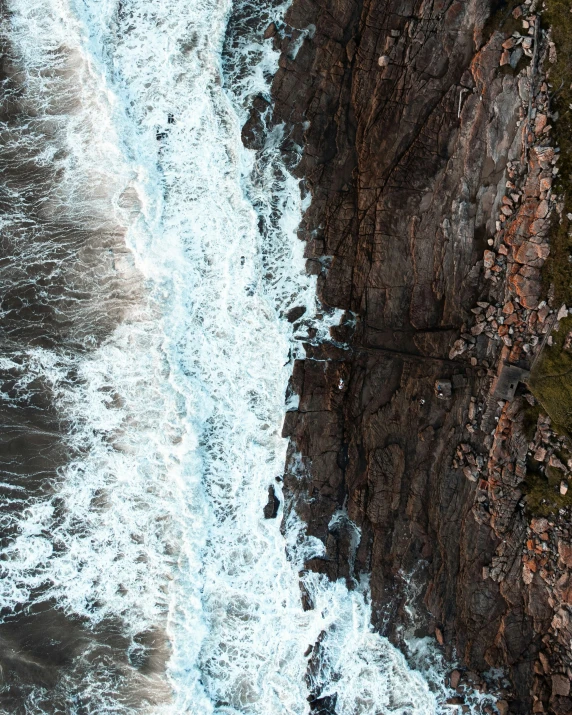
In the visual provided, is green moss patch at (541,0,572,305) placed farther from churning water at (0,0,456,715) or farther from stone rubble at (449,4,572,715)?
churning water at (0,0,456,715)

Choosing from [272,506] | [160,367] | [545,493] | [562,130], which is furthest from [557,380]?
[160,367]

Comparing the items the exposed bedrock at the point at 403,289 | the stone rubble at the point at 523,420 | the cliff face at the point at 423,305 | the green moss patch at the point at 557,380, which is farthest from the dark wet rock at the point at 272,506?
the green moss patch at the point at 557,380

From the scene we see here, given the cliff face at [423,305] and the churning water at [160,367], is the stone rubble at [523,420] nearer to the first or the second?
the cliff face at [423,305]

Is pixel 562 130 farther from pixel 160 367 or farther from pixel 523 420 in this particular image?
pixel 160 367

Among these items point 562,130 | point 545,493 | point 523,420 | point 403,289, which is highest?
point 562,130

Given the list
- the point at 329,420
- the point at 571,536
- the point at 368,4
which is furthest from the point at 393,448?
the point at 368,4

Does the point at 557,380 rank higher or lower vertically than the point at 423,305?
lower
